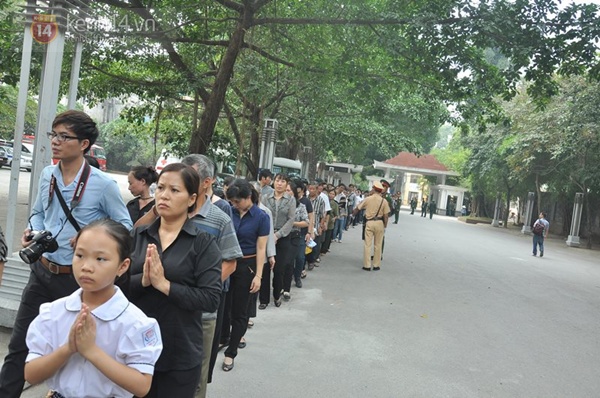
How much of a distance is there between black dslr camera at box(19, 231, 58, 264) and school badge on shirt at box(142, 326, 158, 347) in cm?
98

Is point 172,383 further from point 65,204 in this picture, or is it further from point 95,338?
point 65,204

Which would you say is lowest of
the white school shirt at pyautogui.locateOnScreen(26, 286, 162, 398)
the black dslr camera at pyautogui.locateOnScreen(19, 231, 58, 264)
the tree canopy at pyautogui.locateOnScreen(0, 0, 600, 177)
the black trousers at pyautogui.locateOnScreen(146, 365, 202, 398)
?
the black trousers at pyautogui.locateOnScreen(146, 365, 202, 398)

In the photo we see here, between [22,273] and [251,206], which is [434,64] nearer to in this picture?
[251,206]

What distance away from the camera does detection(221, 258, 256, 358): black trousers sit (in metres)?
4.77

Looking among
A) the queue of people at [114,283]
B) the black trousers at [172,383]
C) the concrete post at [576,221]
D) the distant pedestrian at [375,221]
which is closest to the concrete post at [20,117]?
the queue of people at [114,283]

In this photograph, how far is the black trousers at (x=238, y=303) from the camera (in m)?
4.77

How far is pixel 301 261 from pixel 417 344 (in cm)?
302

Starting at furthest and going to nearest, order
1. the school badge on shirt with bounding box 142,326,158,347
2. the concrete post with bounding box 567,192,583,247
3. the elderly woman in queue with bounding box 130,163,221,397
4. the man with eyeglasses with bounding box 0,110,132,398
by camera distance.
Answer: the concrete post with bounding box 567,192,583,247 → the man with eyeglasses with bounding box 0,110,132,398 → the elderly woman in queue with bounding box 130,163,221,397 → the school badge on shirt with bounding box 142,326,158,347

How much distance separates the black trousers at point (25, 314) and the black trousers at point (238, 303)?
74.2 inches

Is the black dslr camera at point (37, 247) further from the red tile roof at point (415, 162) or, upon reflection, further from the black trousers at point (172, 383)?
the red tile roof at point (415, 162)

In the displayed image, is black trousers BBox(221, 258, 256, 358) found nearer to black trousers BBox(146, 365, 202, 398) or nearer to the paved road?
the paved road

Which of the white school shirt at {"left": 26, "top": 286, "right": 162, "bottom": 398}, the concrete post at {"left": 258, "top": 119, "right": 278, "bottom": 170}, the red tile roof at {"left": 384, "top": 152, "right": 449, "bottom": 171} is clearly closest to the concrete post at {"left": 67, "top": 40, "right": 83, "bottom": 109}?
the white school shirt at {"left": 26, "top": 286, "right": 162, "bottom": 398}

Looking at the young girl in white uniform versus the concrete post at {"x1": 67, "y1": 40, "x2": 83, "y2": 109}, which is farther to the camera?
the concrete post at {"x1": 67, "y1": 40, "x2": 83, "y2": 109}

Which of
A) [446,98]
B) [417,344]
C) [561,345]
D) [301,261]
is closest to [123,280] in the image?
[417,344]
